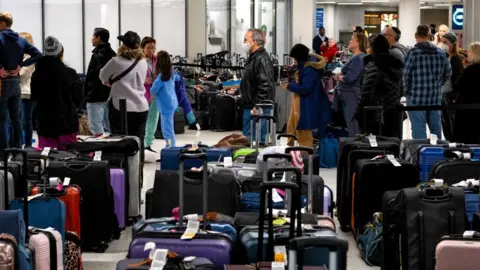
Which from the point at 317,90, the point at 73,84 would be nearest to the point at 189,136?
the point at 317,90

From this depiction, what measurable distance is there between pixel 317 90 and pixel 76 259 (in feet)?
18.5

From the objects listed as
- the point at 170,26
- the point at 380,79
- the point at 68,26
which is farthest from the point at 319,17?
the point at 380,79

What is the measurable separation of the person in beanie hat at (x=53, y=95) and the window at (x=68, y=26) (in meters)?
10.3

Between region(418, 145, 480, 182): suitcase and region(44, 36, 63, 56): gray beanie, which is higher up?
region(44, 36, 63, 56): gray beanie

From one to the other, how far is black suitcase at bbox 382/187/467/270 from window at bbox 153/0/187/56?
1636 cm

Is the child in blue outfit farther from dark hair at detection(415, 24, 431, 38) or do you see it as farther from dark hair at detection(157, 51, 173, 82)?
dark hair at detection(415, 24, 431, 38)

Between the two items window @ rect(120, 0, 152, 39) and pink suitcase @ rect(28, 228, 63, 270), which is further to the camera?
window @ rect(120, 0, 152, 39)

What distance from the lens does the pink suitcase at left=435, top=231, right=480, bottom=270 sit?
4414 millimetres

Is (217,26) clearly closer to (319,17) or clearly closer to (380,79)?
(380,79)

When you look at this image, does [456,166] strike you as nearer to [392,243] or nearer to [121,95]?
[392,243]

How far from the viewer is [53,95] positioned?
27.1 feet

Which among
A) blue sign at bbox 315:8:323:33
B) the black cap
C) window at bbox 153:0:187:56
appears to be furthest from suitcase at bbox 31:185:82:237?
blue sign at bbox 315:8:323:33

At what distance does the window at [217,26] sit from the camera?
23.7m

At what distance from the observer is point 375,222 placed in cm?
645
